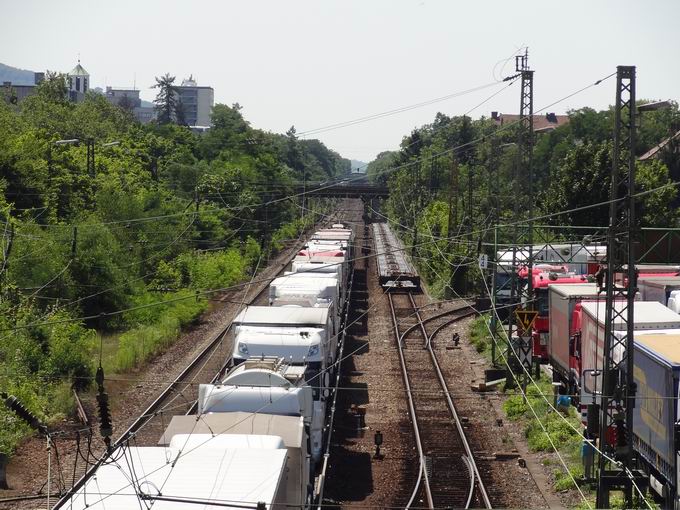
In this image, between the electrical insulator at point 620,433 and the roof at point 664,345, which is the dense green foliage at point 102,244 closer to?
the electrical insulator at point 620,433

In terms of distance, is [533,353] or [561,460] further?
[533,353]

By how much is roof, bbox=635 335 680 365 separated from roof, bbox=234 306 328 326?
732 cm

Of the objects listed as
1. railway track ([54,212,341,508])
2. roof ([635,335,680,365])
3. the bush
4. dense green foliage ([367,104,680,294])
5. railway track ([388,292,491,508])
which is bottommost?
railway track ([388,292,491,508])

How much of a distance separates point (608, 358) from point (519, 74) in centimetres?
1427

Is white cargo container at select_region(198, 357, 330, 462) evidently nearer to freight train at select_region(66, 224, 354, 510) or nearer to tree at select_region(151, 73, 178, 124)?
freight train at select_region(66, 224, 354, 510)

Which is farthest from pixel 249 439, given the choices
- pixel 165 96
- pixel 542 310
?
pixel 165 96

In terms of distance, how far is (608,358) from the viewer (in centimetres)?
1532

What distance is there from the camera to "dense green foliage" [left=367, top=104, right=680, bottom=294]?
1908 inches

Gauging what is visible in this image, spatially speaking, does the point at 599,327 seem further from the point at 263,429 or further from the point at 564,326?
the point at 263,429

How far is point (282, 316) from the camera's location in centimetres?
2178

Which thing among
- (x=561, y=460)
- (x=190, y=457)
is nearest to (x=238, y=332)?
(x=561, y=460)

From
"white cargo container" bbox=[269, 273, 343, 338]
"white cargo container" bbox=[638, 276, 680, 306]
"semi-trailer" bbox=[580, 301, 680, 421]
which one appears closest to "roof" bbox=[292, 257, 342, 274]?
"white cargo container" bbox=[269, 273, 343, 338]

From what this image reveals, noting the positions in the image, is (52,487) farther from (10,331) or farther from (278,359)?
(10,331)

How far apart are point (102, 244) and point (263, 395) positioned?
67.3 ft
